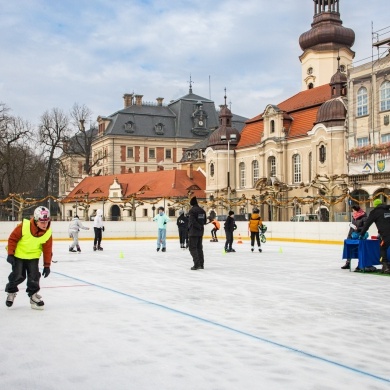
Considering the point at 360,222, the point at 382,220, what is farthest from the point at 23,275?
the point at 360,222

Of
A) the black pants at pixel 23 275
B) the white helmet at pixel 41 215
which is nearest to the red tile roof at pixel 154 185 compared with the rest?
the black pants at pixel 23 275

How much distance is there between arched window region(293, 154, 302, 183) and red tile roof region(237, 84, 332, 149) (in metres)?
2.21

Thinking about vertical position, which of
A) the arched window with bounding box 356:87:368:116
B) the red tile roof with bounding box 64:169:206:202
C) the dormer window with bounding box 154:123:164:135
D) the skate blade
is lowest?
the skate blade

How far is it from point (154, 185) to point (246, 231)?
1391 inches

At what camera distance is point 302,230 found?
33438mm

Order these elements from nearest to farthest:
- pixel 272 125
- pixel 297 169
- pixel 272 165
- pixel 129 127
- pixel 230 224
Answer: pixel 230 224, pixel 297 169, pixel 272 165, pixel 272 125, pixel 129 127

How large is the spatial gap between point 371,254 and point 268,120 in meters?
49.8

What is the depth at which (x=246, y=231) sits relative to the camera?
38375mm

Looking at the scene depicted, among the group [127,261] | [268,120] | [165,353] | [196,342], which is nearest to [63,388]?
[165,353]

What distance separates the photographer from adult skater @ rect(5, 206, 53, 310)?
879 cm

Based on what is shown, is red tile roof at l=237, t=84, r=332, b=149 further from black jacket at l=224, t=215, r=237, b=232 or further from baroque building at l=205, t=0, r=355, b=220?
black jacket at l=224, t=215, r=237, b=232

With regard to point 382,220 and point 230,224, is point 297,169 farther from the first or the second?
point 382,220

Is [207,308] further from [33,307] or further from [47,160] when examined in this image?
[47,160]

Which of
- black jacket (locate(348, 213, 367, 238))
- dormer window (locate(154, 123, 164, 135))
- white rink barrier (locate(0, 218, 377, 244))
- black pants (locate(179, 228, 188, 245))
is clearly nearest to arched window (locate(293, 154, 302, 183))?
white rink barrier (locate(0, 218, 377, 244))
